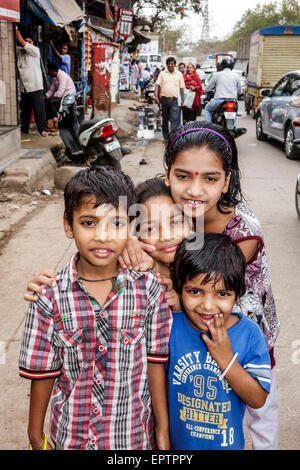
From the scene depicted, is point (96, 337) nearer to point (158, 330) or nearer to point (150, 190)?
point (158, 330)

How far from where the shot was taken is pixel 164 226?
5.60 feet

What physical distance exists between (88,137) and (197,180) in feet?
18.1

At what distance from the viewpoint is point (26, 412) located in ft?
7.78

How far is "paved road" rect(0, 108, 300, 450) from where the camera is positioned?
2.39 metres

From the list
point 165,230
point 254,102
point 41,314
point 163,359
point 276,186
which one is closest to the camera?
point 41,314

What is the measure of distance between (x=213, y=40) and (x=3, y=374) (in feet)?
356

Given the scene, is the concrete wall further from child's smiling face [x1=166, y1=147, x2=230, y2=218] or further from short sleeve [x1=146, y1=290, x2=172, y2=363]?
short sleeve [x1=146, y1=290, x2=172, y2=363]

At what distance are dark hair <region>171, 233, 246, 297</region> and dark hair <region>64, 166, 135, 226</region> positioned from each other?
0.90 feet

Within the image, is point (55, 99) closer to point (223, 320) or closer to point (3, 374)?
point (3, 374)

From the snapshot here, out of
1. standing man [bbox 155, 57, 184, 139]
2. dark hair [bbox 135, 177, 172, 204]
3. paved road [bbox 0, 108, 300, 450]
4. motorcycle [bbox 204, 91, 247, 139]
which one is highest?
standing man [bbox 155, 57, 184, 139]

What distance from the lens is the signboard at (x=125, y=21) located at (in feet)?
58.1

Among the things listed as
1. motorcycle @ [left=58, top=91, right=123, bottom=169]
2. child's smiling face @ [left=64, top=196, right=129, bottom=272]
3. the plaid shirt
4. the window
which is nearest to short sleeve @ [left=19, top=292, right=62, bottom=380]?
the plaid shirt

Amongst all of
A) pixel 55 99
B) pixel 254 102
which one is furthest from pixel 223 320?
pixel 254 102

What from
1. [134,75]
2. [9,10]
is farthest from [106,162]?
[134,75]
